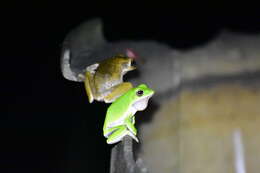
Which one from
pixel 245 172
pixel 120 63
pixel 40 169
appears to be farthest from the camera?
pixel 40 169

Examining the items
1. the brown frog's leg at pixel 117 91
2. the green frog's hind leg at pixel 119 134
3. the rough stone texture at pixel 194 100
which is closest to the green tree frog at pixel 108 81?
the brown frog's leg at pixel 117 91

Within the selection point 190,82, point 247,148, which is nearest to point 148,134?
point 190,82

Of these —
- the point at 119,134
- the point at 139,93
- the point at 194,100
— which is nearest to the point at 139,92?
the point at 139,93

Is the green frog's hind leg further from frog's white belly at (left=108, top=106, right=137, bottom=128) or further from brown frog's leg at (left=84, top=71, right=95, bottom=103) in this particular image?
brown frog's leg at (left=84, top=71, right=95, bottom=103)

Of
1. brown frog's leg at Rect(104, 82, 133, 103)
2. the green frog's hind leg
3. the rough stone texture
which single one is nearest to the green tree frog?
brown frog's leg at Rect(104, 82, 133, 103)

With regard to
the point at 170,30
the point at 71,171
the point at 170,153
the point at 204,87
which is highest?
the point at 170,30

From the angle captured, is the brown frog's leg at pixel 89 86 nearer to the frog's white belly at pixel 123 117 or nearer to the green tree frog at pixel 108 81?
the green tree frog at pixel 108 81

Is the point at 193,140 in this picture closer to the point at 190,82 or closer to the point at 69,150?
the point at 190,82

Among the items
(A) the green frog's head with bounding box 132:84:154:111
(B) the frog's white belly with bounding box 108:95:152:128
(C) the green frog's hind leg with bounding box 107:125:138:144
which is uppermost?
(A) the green frog's head with bounding box 132:84:154:111

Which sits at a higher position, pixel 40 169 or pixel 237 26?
pixel 237 26
